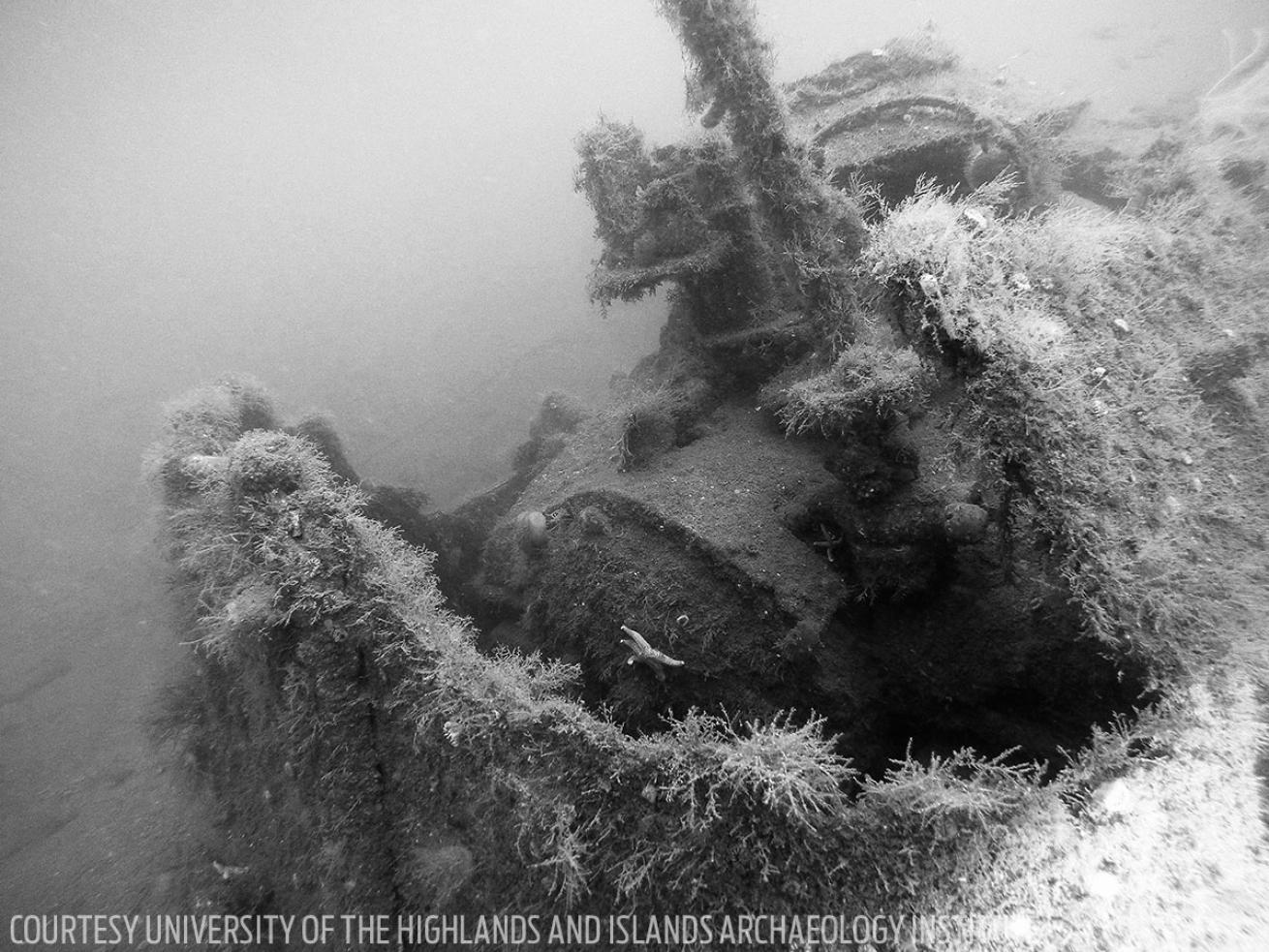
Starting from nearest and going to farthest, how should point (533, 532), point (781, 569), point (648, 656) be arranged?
1. point (648, 656)
2. point (781, 569)
3. point (533, 532)

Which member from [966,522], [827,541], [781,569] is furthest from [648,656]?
[966,522]

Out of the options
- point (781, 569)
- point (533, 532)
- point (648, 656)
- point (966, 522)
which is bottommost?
point (648, 656)

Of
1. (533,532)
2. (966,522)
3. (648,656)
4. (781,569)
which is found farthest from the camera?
(533,532)

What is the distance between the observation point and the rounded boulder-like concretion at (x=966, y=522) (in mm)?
3285

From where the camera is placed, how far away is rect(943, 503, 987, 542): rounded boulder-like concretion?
3.29 meters

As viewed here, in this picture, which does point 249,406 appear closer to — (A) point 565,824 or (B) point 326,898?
(B) point 326,898

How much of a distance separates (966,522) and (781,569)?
1319mm

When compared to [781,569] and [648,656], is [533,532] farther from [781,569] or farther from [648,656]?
[781,569]

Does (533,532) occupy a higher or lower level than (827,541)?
higher

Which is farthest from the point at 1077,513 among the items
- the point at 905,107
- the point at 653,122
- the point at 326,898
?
the point at 653,122

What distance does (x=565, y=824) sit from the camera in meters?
2.56

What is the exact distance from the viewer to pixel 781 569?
410 cm

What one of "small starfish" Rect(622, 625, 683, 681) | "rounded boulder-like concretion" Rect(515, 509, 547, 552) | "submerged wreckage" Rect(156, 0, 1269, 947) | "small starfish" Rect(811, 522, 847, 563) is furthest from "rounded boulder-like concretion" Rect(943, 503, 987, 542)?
"rounded boulder-like concretion" Rect(515, 509, 547, 552)

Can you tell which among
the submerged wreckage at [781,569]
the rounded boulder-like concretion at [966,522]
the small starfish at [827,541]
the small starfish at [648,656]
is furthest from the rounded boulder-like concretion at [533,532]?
the rounded boulder-like concretion at [966,522]
